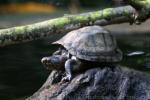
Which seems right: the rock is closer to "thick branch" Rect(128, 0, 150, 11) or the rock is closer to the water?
"thick branch" Rect(128, 0, 150, 11)

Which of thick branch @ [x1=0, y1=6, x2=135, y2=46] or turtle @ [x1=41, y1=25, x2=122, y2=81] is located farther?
thick branch @ [x1=0, y1=6, x2=135, y2=46]

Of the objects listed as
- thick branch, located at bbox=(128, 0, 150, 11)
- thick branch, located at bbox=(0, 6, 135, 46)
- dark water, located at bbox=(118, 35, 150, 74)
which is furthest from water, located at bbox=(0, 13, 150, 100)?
thick branch, located at bbox=(128, 0, 150, 11)

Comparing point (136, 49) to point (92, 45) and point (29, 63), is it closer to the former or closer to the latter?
point (29, 63)

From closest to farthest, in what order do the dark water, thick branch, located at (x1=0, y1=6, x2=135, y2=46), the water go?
thick branch, located at (x1=0, y1=6, x2=135, y2=46)
the water
the dark water

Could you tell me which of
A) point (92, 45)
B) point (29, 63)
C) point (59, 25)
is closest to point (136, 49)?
point (29, 63)

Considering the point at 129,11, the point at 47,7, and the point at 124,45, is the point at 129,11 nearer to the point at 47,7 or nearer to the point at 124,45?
the point at 124,45

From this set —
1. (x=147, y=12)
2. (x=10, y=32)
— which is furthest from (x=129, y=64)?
(x=10, y=32)
